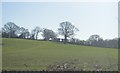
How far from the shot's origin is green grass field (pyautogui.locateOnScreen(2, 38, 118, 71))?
1023cm

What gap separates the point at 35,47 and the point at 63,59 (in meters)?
3.51

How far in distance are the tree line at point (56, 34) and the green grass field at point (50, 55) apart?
1.11 ft

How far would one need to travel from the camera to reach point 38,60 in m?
11.4

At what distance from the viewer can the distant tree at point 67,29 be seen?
11250mm

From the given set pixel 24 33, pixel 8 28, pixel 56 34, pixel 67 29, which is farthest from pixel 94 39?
pixel 8 28

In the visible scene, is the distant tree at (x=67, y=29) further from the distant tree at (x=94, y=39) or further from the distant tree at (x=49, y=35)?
the distant tree at (x=94, y=39)

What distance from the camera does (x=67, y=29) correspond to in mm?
12195

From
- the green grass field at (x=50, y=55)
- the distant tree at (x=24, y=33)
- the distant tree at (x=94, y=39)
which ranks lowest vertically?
the green grass field at (x=50, y=55)

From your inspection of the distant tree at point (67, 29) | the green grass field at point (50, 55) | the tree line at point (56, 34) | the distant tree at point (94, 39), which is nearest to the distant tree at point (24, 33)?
the tree line at point (56, 34)

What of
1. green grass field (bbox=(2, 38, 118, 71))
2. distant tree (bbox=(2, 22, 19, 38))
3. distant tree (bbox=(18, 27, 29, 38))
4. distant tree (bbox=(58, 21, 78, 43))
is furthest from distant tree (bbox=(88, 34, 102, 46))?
distant tree (bbox=(2, 22, 19, 38))

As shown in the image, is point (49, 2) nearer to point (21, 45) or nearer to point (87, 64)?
point (87, 64)

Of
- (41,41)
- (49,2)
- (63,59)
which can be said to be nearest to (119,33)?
→ (49,2)

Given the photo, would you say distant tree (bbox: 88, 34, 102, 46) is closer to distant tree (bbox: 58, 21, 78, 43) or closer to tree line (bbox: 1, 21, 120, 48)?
tree line (bbox: 1, 21, 120, 48)

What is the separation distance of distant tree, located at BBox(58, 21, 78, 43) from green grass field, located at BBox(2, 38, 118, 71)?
3.94 ft
